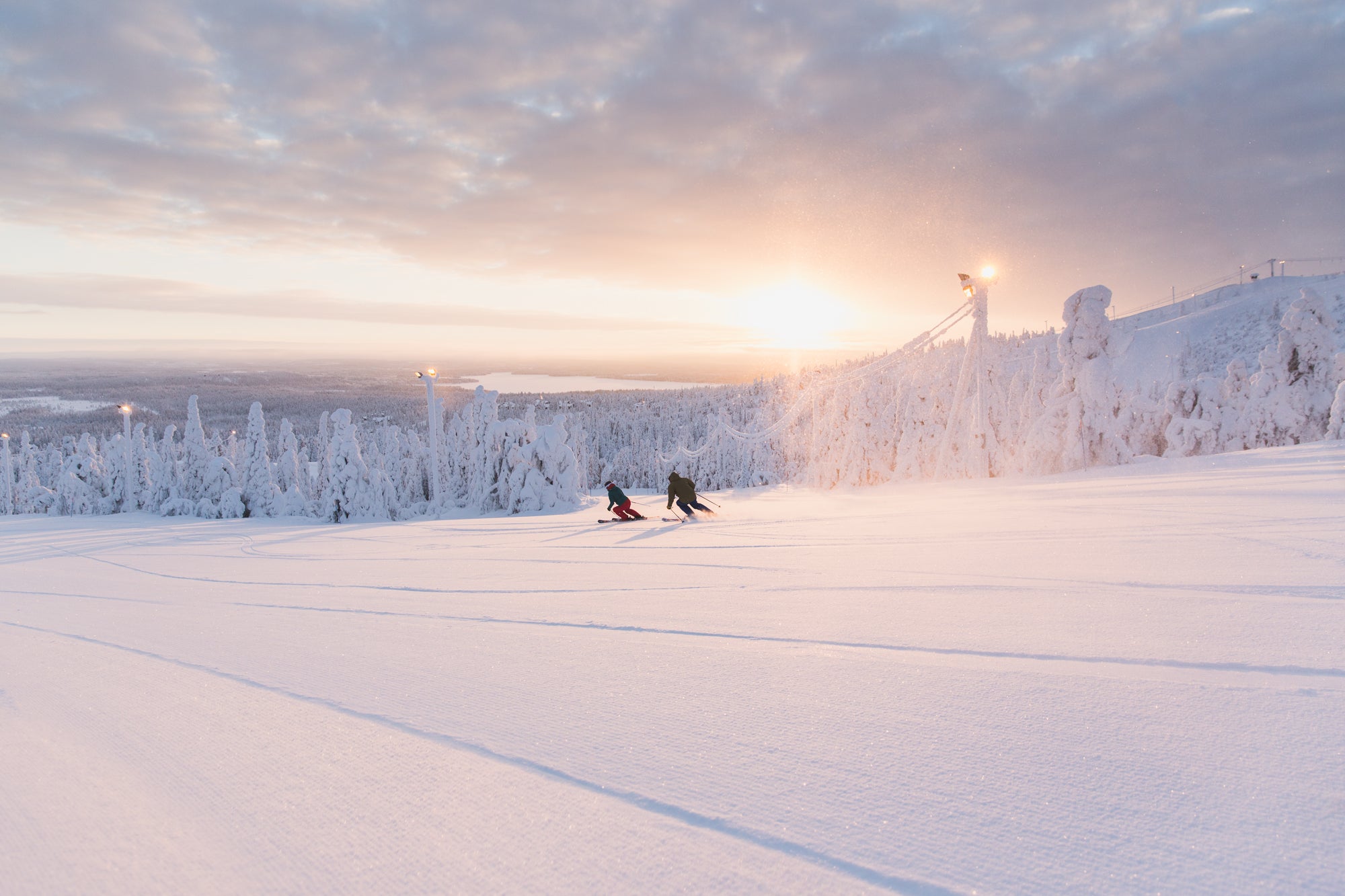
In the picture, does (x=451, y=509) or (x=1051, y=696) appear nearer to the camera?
(x=1051, y=696)

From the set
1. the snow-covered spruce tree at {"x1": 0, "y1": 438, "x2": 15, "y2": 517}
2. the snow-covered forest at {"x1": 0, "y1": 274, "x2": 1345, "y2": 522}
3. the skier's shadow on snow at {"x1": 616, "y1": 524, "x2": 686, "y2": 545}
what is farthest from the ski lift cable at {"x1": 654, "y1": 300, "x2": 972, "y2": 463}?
the snow-covered spruce tree at {"x1": 0, "y1": 438, "x2": 15, "y2": 517}

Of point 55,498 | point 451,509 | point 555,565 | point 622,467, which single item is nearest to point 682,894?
point 555,565

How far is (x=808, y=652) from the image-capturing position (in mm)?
3330

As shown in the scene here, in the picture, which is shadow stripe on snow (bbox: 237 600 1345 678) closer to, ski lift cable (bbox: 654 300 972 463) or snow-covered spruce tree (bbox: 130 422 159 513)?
ski lift cable (bbox: 654 300 972 463)

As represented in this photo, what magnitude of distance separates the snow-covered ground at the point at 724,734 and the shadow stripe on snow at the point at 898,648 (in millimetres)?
21

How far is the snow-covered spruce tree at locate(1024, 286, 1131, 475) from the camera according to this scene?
18109 mm

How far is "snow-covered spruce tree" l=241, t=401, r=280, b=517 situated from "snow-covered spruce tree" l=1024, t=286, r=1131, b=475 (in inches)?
1334

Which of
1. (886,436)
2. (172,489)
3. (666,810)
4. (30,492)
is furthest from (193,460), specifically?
(666,810)

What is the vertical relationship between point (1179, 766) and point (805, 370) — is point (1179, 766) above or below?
below

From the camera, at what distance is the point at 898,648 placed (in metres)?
3.29

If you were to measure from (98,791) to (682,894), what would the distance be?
7.08 ft

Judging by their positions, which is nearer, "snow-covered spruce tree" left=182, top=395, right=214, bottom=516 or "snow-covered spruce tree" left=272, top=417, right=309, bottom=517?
"snow-covered spruce tree" left=272, top=417, right=309, bottom=517

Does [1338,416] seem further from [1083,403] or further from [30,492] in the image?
[30,492]

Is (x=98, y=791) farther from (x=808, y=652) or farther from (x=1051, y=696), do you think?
(x=1051, y=696)
